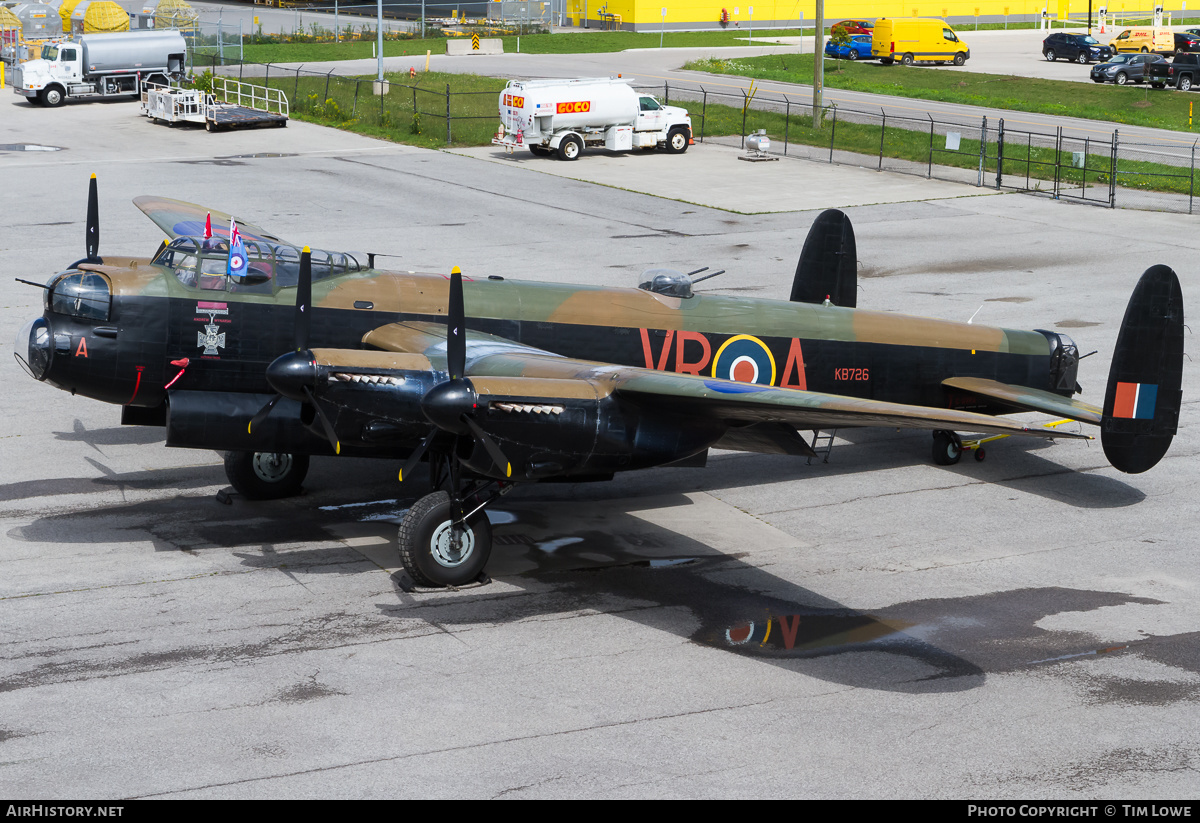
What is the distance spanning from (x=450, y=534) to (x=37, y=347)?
19.7 feet

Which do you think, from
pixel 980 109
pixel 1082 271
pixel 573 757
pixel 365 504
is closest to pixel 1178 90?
pixel 980 109

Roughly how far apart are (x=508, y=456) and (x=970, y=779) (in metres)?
6.03

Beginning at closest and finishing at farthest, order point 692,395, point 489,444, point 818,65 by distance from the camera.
Result: point 489,444, point 692,395, point 818,65

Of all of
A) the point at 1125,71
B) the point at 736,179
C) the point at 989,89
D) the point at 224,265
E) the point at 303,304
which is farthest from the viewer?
the point at 1125,71

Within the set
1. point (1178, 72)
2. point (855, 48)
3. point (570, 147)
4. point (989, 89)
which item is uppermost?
point (855, 48)

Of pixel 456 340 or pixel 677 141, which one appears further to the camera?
pixel 677 141

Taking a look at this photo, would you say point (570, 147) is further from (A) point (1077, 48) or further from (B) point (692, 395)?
(A) point (1077, 48)

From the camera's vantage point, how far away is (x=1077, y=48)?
3703 inches

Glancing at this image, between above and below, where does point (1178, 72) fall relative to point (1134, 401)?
above

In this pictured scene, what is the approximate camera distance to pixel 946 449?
65.7 feet

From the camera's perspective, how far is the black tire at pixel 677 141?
171 ft

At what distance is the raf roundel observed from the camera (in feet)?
59.8

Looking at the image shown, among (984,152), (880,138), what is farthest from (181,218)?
(880,138)

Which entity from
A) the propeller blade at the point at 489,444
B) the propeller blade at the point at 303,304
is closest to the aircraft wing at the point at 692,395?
the propeller blade at the point at 489,444
